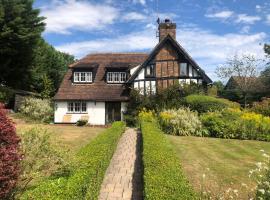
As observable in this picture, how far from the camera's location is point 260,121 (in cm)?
1911

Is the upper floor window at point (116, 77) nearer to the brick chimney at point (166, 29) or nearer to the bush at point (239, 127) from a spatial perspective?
the brick chimney at point (166, 29)

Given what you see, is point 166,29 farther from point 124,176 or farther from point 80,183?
point 80,183

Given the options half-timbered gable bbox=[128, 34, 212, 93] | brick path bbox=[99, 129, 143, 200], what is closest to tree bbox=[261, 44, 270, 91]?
half-timbered gable bbox=[128, 34, 212, 93]

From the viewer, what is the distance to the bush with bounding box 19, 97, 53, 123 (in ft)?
102

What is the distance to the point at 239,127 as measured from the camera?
18.8m

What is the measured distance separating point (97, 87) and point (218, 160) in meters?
20.4

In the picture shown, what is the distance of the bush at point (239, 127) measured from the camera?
1866cm

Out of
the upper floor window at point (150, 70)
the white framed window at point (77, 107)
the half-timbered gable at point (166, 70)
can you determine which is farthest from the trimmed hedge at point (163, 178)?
the white framed window at point (77, 107)

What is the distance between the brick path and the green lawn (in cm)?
158

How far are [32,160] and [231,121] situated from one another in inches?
548

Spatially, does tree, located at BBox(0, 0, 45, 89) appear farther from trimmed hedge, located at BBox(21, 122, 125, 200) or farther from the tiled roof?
trimmed hedge, located at BBox(21, 122, 125, 200)

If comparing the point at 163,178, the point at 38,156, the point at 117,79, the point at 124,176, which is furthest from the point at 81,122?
the point at 163,178

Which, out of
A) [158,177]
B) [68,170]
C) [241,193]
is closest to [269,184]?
[158,177]

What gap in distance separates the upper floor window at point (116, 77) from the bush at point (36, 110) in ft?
21.1
